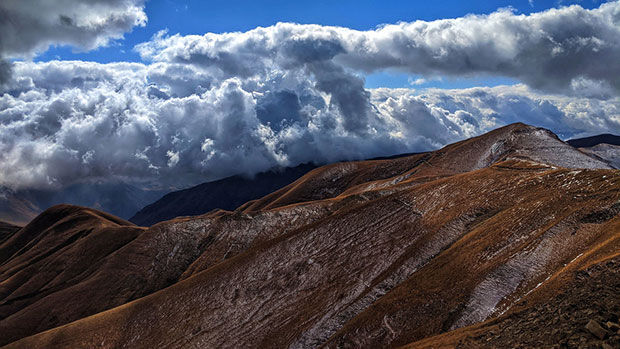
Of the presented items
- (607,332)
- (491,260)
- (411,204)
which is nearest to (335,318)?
(491,260)

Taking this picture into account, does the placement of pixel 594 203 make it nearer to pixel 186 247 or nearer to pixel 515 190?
pixel 515 190

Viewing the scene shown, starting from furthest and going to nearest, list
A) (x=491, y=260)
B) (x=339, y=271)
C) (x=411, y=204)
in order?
(x=411, y=204) < (x=339, y=271) < (x=491, y=260)

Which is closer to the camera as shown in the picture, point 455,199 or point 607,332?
point 607,332

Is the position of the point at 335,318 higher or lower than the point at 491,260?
lower

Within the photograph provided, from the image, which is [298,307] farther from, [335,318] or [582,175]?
[582,175]

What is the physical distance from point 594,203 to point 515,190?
60.8ft

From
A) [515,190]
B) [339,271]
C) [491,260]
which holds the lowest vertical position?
[339,271]

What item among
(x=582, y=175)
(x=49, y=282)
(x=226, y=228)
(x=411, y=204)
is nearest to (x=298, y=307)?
(x=411, y=204)

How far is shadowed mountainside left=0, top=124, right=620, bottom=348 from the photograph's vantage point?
164 ft

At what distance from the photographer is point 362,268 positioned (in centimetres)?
7256

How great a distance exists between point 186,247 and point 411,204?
6952cm

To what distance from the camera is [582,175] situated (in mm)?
64312

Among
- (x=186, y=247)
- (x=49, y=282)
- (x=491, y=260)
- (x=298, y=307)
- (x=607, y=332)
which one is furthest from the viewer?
(x=49, y=282)

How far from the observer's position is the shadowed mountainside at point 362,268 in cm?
4997
